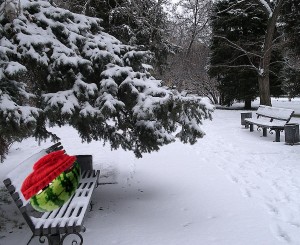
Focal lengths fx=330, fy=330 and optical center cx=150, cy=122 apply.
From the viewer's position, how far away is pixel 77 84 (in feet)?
14.6

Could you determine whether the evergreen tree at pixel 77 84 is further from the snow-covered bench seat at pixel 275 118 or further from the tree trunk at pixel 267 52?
the tree trunk at pixel 267 52

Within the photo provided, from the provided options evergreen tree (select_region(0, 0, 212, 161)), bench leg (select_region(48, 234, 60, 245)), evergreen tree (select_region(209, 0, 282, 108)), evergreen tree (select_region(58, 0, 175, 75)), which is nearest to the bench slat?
bench leg (select_region(48, 234, 60, 245))

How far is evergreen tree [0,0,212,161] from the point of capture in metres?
4.07

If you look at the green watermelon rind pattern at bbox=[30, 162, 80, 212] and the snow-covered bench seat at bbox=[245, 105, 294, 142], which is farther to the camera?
the snow-covered bench seat at bbox=[245, 105, 294, 142]

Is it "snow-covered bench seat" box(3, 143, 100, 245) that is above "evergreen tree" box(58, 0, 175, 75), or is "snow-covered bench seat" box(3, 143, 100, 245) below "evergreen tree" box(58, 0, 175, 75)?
below

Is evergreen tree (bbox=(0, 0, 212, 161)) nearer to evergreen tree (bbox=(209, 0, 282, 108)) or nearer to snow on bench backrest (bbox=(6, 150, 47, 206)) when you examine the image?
snow on bench backrest (bbox=(6, 150, 47, 206))

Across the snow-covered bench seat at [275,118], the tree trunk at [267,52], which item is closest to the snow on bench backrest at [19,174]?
the snow-covered bench seat at [275,118]

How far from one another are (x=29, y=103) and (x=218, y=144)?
7.23m

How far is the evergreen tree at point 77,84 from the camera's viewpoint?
4074 mm

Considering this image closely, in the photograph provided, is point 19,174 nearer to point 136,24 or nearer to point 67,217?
point 67,217

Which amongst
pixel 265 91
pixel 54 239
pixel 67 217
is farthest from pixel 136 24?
pixel 265 91

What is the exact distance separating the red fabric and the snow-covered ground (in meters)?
1.05

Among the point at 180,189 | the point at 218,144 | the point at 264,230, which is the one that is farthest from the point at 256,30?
the point at 264,230

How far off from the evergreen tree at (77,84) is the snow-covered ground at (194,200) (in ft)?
3.66
